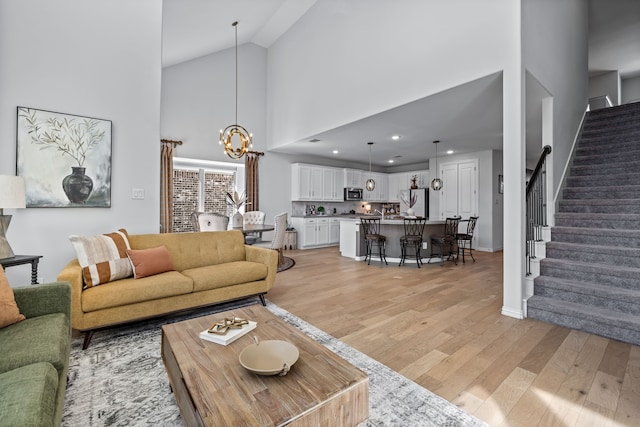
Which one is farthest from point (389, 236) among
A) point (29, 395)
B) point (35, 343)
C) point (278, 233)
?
point (29, 395)

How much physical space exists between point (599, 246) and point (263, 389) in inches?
157

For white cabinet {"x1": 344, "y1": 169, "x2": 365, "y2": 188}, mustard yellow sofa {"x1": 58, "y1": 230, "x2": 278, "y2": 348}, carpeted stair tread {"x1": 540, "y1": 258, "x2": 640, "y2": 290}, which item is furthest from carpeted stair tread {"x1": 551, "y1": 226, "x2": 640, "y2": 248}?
white cabinet {"x1": 344, "y1": 169, "x2": 365, "y2": 188}

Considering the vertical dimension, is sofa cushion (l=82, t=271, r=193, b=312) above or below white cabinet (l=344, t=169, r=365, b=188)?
below

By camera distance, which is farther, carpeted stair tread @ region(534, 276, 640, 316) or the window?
the window

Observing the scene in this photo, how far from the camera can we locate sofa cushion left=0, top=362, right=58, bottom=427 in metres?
1.02

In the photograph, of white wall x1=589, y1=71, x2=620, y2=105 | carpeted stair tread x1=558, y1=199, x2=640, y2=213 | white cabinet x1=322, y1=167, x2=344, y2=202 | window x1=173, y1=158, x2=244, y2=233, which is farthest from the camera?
white cabinet x1=322, y1=167, x2=344, y2=202

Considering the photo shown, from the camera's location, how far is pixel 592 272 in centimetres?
316

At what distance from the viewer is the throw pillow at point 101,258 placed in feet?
8.57

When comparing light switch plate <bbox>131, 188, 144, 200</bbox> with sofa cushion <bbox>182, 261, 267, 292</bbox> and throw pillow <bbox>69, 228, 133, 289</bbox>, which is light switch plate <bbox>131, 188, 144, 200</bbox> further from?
sofa cushion <bbox>182, 261, 267, 292</bbox>

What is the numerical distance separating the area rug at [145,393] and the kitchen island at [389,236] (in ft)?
12.4

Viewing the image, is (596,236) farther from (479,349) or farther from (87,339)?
(87,339)

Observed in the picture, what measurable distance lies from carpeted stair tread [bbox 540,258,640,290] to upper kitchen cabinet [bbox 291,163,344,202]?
5666mm

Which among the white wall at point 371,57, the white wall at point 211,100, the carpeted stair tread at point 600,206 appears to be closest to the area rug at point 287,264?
the white wall at point 371,57

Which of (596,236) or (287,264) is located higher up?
(596,236)
